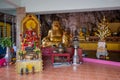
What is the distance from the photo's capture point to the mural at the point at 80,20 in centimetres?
894

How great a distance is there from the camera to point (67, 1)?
20.4 ft

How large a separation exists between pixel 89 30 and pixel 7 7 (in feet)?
14.5

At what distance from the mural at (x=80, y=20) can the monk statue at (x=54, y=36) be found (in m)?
0.60

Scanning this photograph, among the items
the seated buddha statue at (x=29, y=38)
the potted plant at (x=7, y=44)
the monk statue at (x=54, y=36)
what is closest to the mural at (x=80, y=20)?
the monk statue at (x=54, y=36)

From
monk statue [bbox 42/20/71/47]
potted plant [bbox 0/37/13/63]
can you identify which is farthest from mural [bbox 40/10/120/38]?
potted plant [bbox 0/37/13/63]

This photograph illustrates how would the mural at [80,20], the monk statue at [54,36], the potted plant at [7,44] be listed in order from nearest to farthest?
the potted plant at [7,44] → the monk statue at [54,36] → the mural at [80,20]

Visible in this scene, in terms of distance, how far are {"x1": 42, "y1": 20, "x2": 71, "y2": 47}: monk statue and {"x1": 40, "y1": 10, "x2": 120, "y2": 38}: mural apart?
0.60 m

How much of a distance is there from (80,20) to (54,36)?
1772mm

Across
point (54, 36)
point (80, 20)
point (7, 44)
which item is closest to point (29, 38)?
point (7, 44)

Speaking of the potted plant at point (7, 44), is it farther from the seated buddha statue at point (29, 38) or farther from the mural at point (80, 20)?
the mural at point (80, 20)

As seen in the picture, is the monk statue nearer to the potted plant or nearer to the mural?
the mural

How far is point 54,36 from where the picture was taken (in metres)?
8.36

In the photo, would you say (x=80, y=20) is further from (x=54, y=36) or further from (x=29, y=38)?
(x=29, y=38)

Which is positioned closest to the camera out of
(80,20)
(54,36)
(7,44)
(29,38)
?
(7,44)
